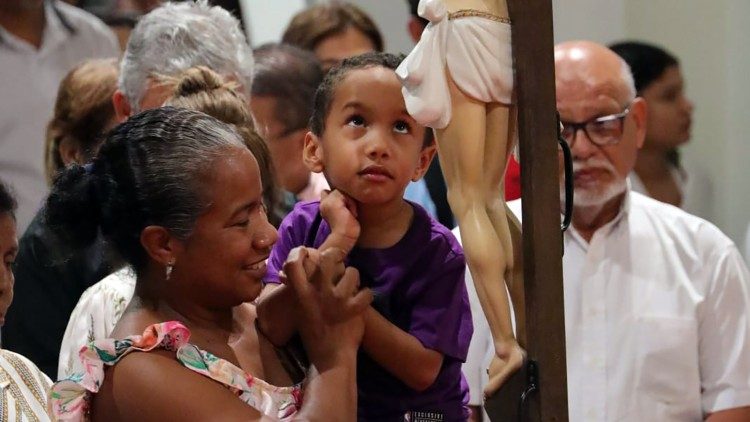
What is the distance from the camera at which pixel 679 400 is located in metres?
2.63

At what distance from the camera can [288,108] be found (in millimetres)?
3197

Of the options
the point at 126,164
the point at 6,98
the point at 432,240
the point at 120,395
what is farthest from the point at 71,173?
the point at 6,98

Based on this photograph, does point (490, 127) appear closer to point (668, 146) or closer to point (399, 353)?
point (399, 353)

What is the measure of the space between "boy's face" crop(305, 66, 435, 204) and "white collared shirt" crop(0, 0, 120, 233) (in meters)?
1.79

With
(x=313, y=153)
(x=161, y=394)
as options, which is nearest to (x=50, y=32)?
(x=313, y=153)

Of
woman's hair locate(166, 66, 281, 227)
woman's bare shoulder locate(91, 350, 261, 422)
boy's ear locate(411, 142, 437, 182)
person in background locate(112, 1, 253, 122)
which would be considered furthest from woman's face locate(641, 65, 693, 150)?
woman's bare shoulder locate(91, 350, 261, 422)

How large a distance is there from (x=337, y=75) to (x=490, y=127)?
0.83ft

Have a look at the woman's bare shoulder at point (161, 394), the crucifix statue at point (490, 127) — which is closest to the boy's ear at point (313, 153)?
the crucifix statue at point (490, 127)

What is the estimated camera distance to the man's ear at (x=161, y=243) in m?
1.68

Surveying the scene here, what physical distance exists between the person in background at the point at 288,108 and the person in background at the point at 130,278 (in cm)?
74

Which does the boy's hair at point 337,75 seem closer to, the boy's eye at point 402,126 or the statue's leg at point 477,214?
the boy's eye at point 402,126

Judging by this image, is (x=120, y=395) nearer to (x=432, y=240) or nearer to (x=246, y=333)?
(x=246, y=333)

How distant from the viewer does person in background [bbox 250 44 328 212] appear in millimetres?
3148

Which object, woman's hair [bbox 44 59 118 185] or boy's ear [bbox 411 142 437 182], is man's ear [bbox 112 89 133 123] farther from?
boy's ear [bbox 411 142 437 182]
